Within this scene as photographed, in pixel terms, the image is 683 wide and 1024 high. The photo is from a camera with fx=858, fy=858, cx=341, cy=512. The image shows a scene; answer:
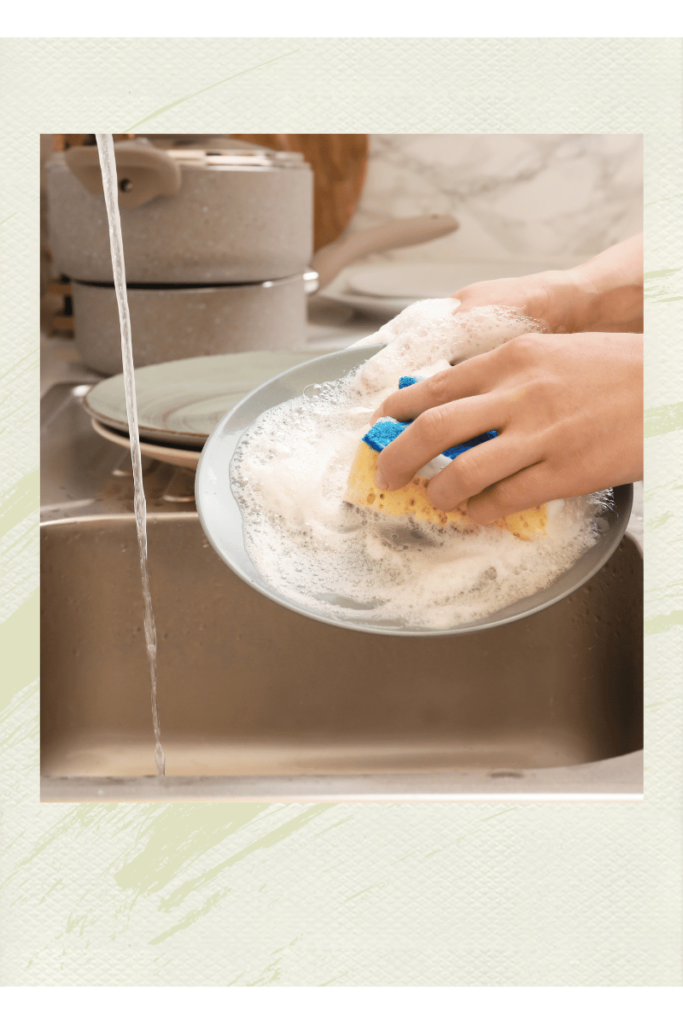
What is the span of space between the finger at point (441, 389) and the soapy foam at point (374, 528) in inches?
3.3

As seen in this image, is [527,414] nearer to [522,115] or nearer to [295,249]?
[522,115]

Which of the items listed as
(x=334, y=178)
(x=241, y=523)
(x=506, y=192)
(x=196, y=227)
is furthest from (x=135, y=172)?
(x=506, y=192)

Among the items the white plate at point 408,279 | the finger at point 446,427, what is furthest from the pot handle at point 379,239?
the finger at point 446,427

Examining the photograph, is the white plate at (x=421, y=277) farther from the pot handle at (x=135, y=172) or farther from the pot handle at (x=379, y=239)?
the pot handle at (x=135, y=172)

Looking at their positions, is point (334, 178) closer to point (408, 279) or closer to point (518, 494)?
point (408, 279)

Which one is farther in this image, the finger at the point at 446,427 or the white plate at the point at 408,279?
the white plate at the point at 408,279

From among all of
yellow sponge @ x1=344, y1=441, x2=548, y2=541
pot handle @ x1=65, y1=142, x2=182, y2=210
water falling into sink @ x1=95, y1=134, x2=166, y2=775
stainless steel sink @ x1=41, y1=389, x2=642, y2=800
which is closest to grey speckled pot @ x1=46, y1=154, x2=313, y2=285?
pot handle @ x1=65, y1=142, x2=182, y2=210

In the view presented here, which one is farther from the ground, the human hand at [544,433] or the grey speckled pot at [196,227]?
the grey speckled pot at [196,227]

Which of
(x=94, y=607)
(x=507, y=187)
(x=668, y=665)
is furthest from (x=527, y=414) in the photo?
(x=507, y=187)

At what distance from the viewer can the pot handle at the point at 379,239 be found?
122 centimetres

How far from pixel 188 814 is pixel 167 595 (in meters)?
0.28

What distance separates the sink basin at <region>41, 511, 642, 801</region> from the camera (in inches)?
27.2

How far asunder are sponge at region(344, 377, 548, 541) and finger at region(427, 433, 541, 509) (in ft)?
0.20

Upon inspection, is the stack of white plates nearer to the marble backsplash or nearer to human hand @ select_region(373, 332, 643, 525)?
human hand @ select_region(373, 332, 643, 525)
